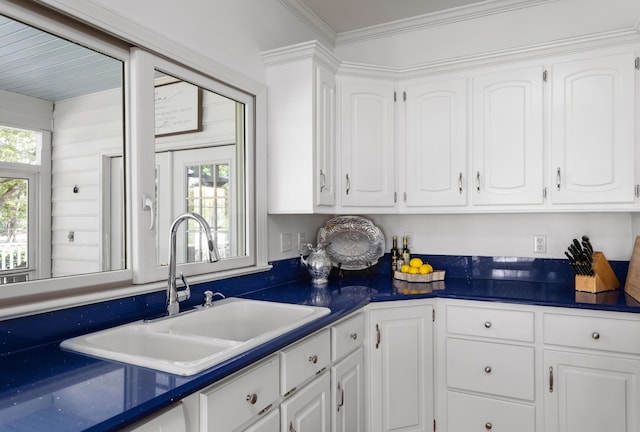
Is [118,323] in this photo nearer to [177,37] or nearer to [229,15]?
[177,37]

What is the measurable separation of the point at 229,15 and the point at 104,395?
190 centimetres

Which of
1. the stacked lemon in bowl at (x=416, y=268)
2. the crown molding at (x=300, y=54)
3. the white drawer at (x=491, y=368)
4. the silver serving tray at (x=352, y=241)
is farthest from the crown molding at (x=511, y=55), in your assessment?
the white drawer at (x=491, y=368)

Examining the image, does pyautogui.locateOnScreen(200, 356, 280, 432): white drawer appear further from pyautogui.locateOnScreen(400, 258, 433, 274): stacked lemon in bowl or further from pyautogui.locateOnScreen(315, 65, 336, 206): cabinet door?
pyautogui.locateOnScreen(400, 258, 433, 274): stacked lemon in bowl

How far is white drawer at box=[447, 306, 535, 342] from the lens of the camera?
2.20 meters

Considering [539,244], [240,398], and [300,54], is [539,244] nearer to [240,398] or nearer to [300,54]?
[300,54]

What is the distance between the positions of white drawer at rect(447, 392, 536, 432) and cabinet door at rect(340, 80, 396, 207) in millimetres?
1185

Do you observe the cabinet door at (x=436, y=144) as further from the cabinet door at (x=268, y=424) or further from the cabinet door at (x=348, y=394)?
the cabinet door at (x=268, y=424)

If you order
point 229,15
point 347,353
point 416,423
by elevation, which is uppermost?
point 229,15

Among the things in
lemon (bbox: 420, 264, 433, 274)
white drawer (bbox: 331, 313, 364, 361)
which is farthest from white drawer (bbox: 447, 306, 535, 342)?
white drawer (bbox: 331, 313, 364, 361)

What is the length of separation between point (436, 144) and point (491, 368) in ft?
4.27

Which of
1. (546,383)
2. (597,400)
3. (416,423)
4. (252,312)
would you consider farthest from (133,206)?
(597,400)

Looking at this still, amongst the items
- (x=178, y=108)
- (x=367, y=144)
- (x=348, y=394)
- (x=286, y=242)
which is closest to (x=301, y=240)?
(x=286, y=242)

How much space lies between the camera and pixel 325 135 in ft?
8.28

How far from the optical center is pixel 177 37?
192 centimetres
